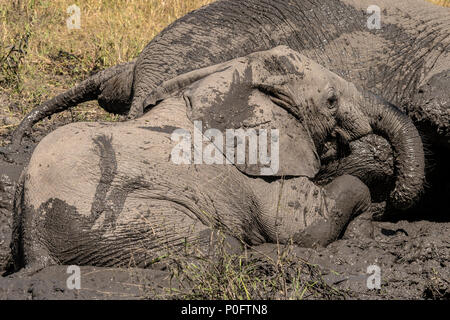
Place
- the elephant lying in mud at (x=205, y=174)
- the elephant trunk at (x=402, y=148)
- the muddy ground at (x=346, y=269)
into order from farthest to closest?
1. the elephant trunk at (x=402, y=148)
2. the elephant lying in mud at (x=205, y=174)
3. the muddy ground at (x=346, y=269)

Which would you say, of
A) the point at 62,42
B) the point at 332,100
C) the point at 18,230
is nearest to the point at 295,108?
the point at 332,100

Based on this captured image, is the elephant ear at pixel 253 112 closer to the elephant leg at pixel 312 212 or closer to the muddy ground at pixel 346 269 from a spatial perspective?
the elephant leg at pixel 312 212

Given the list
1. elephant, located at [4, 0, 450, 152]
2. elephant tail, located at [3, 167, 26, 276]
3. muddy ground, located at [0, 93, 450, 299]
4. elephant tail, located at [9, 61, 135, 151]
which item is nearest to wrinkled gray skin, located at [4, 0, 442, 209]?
elephant, located at [4, 0, 450, 152]

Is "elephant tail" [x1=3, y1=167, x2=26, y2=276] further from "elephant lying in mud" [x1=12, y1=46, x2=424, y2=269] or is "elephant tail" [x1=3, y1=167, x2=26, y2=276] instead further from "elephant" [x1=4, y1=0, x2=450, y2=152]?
"elephant" [x1=4, y1=0, x2=450, y2=152]

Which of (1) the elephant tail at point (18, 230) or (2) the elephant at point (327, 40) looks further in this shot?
(2) the elephant at point (327, 40)

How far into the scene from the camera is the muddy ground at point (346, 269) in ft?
11.7

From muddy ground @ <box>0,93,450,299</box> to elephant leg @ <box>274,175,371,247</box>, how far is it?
8cm

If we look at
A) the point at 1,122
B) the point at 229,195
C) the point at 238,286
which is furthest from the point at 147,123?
the point at 1,122

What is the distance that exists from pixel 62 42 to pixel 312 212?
375 cm

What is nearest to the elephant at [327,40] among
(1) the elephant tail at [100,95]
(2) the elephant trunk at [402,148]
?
(1) the elephant tail at [100,95]

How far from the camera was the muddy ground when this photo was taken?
3564 mm

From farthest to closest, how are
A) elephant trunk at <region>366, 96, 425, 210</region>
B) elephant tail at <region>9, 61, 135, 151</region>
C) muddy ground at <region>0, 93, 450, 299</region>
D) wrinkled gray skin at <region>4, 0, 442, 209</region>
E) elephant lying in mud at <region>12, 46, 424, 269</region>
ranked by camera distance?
elephant tail at <region>9, 61, 135, 151</region> < wrinkled gray skin at <region>4, 0, 442, 209</region> < elephant trunk at <region>366, 96, 425, 210</region> < elephant lying in mud at <region>12, 46, 424, 269</region> < muddy ground at <region>0, 93, 450, 299</region>

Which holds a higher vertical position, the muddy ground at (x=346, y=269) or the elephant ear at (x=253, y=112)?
the elephant ear at (x=253, y=112)

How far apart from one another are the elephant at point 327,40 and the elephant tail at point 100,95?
210 millimetres
